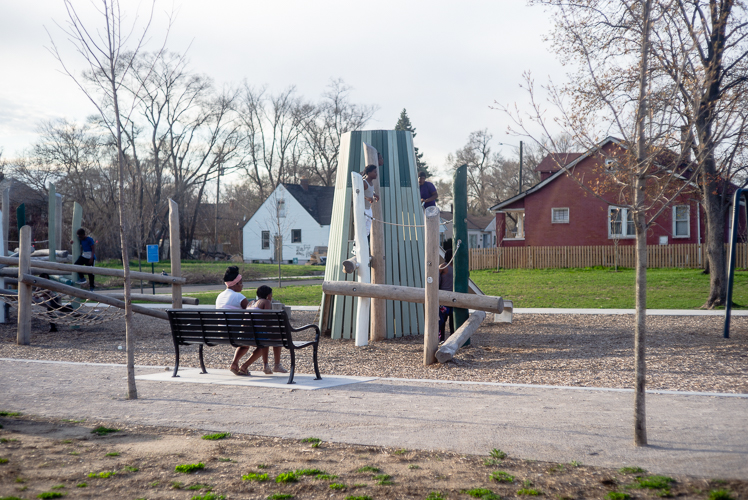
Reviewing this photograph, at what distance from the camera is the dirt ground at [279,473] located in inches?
136

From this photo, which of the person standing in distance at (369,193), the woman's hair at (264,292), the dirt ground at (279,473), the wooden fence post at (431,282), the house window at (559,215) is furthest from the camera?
the house window at (559,215)

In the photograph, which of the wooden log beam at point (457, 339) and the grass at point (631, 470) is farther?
the wooden log beam at point (457, 339)

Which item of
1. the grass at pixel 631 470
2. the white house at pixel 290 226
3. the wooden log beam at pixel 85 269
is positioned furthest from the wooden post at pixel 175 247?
the white house at pixel 290 226

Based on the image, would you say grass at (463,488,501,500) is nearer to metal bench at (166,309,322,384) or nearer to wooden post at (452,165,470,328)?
metal bench at (166,309,322,384)

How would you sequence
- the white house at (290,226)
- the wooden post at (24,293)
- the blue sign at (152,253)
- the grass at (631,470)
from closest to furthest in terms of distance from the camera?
the grass at (631,470) < the wooden post at (24,293) < the blue sign at (152,253) < the white house at (290,226)

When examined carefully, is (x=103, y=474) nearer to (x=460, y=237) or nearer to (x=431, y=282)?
(x=431, y=282)

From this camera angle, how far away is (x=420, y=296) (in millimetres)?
8492

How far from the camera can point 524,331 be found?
1158 cm

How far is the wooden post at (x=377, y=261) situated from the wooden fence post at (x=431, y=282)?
200 cm

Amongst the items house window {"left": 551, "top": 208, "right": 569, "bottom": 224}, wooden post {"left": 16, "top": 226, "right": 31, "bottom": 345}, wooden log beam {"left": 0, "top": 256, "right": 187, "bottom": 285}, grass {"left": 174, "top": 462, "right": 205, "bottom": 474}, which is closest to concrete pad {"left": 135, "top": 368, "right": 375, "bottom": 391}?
grass {"left": 174, "top": 462, "right": 205, "bottom": 474}

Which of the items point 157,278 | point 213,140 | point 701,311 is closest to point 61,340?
point 157,278

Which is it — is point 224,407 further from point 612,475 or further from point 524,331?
point 524,331

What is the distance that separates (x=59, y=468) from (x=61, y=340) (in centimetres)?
830

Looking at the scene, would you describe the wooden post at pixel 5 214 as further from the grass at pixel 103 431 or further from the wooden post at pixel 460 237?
→ the grass at pixel 103 431
